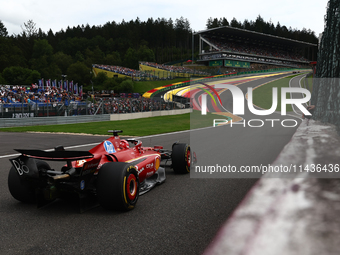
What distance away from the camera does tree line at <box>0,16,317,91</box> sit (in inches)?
3007

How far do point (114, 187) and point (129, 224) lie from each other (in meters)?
0.49

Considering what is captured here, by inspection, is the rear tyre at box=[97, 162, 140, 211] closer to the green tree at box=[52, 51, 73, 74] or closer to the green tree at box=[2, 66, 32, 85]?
the green tree at box=[2, 66, 32, 85]

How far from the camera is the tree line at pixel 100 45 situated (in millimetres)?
76375

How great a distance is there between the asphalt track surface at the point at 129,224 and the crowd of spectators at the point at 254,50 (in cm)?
9248

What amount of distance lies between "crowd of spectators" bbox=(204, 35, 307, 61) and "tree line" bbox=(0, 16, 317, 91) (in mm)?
27026

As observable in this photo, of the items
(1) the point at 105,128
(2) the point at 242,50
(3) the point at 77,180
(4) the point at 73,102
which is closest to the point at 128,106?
(4) the point at 73,102

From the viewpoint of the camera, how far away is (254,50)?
105375 mm

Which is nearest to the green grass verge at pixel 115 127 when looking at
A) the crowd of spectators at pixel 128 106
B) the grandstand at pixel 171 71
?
the crowd of spectators at pixel 128 106

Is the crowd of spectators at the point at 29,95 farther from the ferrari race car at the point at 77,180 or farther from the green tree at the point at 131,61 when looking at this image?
the green tree at the point at 131,61

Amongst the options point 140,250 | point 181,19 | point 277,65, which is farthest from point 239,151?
point 181,19

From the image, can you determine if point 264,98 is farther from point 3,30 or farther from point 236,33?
point 3,30

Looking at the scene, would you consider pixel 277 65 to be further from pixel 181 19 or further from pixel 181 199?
pixel 181 199

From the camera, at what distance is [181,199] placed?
476 cm

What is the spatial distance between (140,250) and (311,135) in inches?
259
